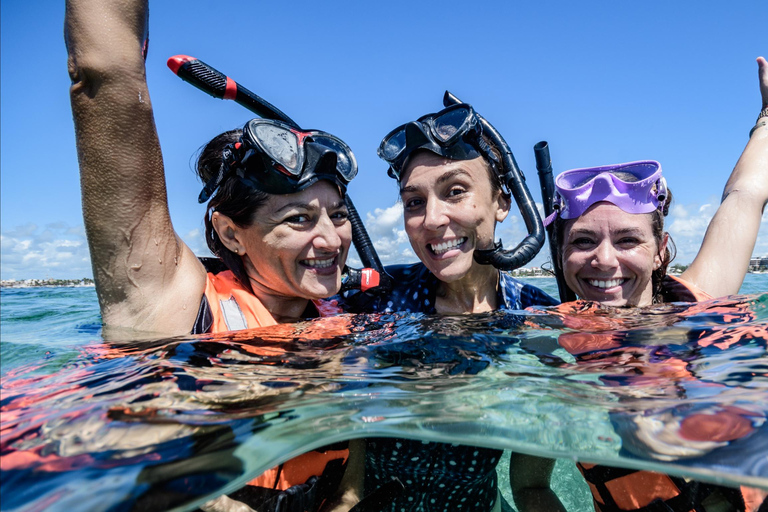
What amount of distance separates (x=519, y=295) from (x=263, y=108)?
2.45 metres

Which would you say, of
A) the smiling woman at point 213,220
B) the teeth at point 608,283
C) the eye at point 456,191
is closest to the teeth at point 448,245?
the eye at point 456,191

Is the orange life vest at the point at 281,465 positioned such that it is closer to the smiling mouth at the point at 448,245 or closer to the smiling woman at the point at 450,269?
the smiling woman at the point at 450,269

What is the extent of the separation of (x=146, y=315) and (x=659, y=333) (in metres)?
2.82

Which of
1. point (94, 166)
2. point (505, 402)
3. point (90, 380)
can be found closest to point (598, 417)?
point (505, 402)

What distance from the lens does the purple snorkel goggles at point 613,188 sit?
3.22 m

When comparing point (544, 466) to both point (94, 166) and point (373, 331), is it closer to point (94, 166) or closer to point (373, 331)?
point (373, 331)

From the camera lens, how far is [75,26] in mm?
2094

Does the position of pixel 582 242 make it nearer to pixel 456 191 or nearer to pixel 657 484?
pixel 456 191

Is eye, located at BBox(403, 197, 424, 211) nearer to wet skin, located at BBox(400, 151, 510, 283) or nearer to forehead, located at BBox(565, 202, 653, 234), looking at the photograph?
wet skin, located at BBox(400, 151, 510, 283)

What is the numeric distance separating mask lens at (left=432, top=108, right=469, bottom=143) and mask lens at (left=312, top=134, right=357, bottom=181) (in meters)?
0.59

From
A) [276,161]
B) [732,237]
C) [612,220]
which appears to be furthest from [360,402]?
Answer: [732,237]

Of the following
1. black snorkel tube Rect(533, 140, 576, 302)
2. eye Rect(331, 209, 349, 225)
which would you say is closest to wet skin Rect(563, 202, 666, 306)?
black snorkel tube Rect(533, 140, 576, 302)

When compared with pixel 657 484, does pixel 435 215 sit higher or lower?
higher

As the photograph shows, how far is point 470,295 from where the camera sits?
11.6 feet
